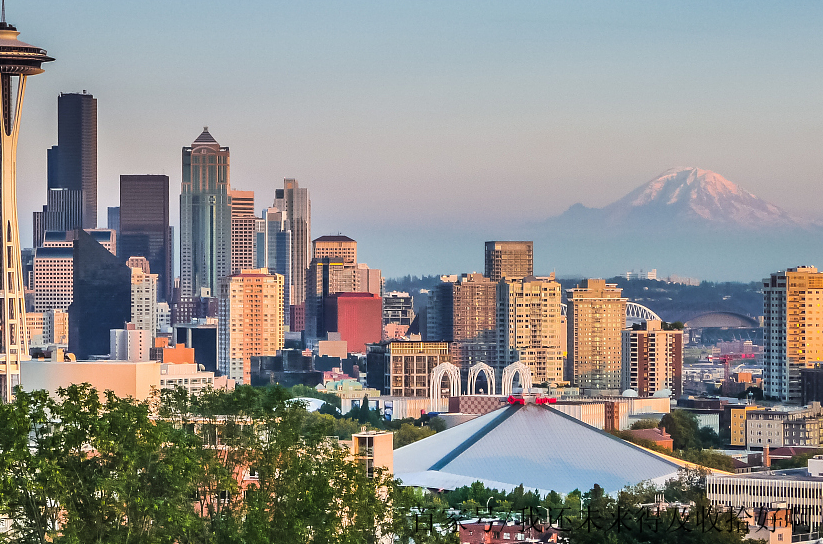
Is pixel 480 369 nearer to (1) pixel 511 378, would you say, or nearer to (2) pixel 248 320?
(1) pixel 511 378

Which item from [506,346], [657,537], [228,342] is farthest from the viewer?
[228,342]

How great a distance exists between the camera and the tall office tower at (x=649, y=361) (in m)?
146

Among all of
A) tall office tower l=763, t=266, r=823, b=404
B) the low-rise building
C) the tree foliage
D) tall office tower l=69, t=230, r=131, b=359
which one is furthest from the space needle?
tall office tower l=69, t=230, r=131, b=359

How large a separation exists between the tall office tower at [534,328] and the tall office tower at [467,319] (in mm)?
3051

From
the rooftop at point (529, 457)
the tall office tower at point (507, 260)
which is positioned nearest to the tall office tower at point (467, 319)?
the tall office tower at point (507, 260)

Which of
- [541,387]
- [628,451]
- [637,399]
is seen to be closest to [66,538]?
[628,451]

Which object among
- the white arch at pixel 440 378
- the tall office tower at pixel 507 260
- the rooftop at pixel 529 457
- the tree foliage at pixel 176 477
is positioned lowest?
the rooftop at pixel 529 457

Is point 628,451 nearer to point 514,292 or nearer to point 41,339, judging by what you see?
point 514,292

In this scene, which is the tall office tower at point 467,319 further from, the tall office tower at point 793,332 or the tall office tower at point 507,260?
the tall office tower at point 793,332

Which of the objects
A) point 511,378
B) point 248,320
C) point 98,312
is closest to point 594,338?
point 248,320

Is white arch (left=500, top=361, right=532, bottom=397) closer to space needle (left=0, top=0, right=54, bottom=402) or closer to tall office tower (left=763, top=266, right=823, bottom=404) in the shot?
tall office tower (left=763, top=266, right=823, bottom=404)

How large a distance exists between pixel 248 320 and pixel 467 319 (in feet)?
68.4

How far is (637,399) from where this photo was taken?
A: 121m

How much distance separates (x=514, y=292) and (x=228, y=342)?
29.7m
